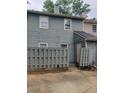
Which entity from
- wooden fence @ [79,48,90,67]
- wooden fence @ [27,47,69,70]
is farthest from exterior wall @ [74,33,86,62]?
wooden fence @ [27,47,69,70]

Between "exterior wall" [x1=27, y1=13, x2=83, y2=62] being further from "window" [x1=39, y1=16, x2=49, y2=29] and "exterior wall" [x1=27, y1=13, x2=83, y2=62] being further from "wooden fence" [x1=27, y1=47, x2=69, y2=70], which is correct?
"wooden fence" [x1=27, y1=47, x2=69, y2=70]

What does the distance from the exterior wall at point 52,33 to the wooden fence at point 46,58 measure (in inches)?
119

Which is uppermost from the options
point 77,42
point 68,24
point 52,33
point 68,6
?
point 68,6

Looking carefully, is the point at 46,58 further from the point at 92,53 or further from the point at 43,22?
the point at 92,53

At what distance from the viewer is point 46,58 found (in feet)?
32.3

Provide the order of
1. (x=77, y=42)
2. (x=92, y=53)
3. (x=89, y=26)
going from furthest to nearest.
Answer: (x=89, y=26) < (x=77, y=42) < (x=92, y=53)

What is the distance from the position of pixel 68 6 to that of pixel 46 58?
631 inches

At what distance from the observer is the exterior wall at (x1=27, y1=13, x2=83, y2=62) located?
41.5 feet

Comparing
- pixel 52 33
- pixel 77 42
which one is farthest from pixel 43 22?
pixel 77 42
